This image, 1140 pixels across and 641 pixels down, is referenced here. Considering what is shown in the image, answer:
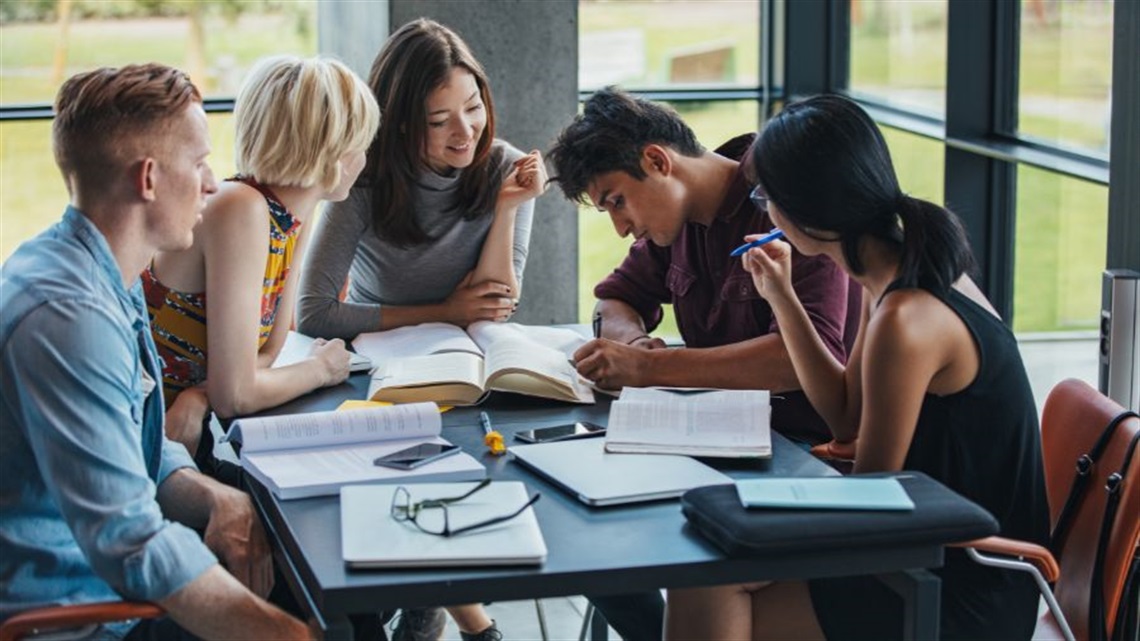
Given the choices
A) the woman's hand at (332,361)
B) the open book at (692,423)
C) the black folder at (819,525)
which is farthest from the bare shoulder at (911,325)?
the woman's hand at (332,361)

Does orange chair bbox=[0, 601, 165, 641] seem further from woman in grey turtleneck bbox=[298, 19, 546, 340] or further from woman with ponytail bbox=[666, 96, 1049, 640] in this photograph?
woman in grey turtleneck bbox=[298, 19, 546, 340]

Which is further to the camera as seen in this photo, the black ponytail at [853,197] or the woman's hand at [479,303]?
the woman's hand at [479,303]

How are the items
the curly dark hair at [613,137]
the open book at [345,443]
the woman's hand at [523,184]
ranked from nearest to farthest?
1. the open book at [345,443]
2. the curly dark hair at [613,137]
3. the woman's hand at [523,184]

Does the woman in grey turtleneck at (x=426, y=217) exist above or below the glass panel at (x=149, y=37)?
below

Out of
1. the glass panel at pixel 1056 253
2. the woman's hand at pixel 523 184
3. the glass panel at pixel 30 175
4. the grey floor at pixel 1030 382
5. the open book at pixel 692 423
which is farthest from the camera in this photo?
the glass panel at pixel 30 175

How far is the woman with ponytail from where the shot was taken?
2.43 meters

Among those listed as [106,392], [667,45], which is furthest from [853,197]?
[667,45]

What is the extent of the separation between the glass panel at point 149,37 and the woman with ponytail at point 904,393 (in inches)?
163

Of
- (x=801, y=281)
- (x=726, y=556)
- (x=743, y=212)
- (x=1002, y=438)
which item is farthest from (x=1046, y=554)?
(x=743, y=212)

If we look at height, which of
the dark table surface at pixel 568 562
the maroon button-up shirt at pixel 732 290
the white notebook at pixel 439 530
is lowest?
the dark table surface at pixel 568 562

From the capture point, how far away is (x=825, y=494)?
2.10 m

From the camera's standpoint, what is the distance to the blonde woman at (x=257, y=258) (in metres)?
2.75

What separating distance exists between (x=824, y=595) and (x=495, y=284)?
4.28 ft

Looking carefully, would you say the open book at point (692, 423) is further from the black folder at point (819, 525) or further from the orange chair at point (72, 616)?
the orange chair at point (72, 616)
